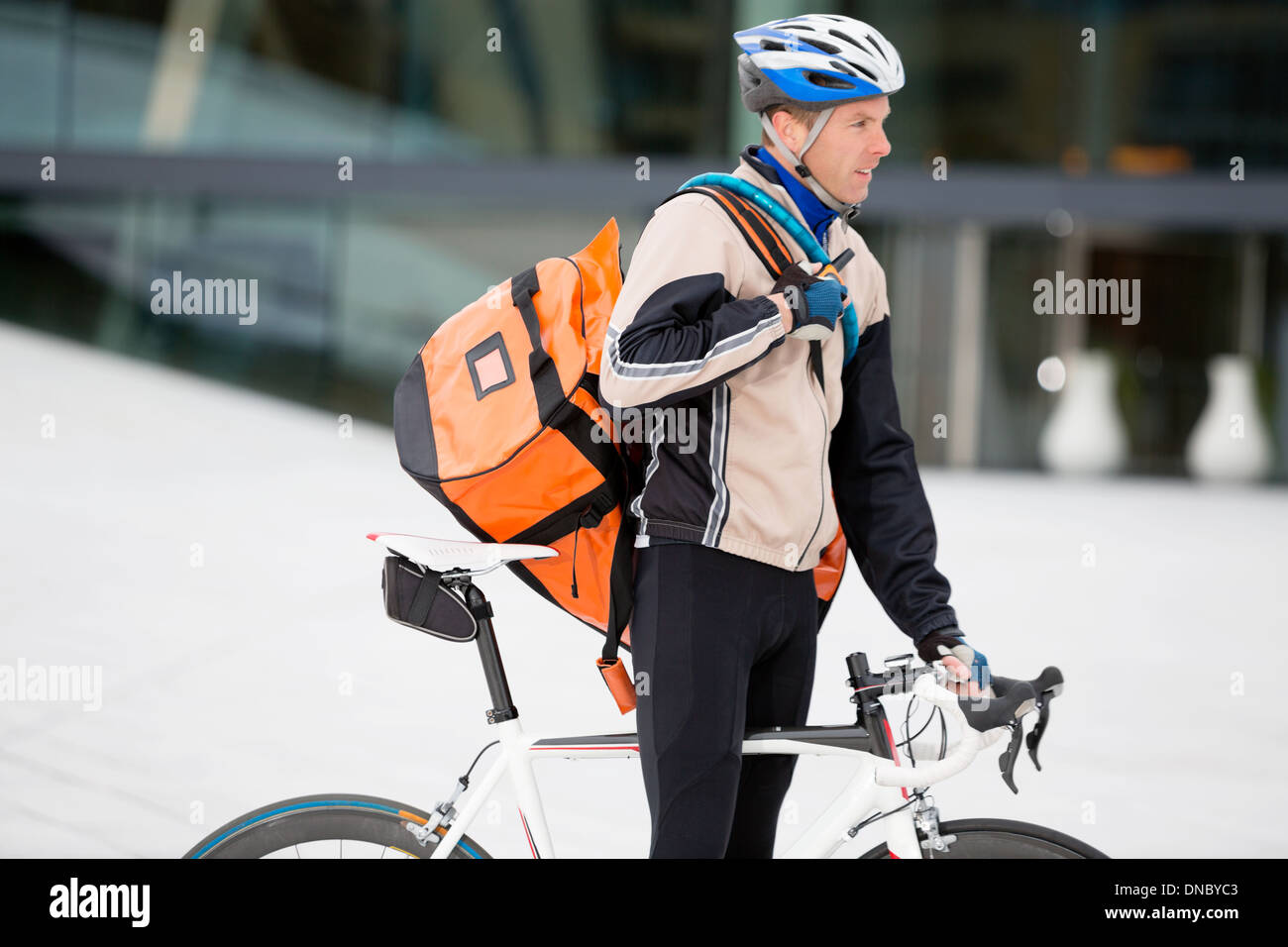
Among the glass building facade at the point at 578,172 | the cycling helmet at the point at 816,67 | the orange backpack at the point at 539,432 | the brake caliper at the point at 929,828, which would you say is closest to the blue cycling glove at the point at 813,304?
the orange backpack at the point at 539,432

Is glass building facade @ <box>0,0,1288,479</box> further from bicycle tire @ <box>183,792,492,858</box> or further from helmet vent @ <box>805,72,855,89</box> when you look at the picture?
bicycle tire @ <box>183,792,492,858</box>

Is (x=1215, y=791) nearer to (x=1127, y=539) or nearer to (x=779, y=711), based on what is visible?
(x=779, y=711)

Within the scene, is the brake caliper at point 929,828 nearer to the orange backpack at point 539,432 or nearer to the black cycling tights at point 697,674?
the black cycling tights at point 697,674

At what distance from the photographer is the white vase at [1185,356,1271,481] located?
15.1 metres

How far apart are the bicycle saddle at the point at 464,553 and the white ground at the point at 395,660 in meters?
0.71

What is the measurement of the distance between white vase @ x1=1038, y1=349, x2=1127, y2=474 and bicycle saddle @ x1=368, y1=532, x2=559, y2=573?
Result: 46.0 feet

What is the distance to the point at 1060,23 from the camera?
609 inches

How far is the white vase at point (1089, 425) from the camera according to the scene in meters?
15.4

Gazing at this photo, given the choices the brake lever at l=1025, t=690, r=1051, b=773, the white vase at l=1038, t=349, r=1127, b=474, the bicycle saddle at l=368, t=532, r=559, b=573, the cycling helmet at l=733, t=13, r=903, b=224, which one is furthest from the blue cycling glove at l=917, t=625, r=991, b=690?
the white vase at l=1038, t=349, r=1127, b=474

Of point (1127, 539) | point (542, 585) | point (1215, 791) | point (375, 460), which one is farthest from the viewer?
point (375, 460)

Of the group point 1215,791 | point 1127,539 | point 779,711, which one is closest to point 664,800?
point 779,711

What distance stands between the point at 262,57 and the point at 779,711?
52.2 ft

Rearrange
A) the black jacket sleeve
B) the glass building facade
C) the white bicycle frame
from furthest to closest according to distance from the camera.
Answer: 1. the glass building facade
2. the black jacket sleeve
3. the white bicycle frame

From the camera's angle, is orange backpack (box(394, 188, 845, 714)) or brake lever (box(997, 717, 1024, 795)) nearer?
brake lever (box(997, 717, 1024, 795))
